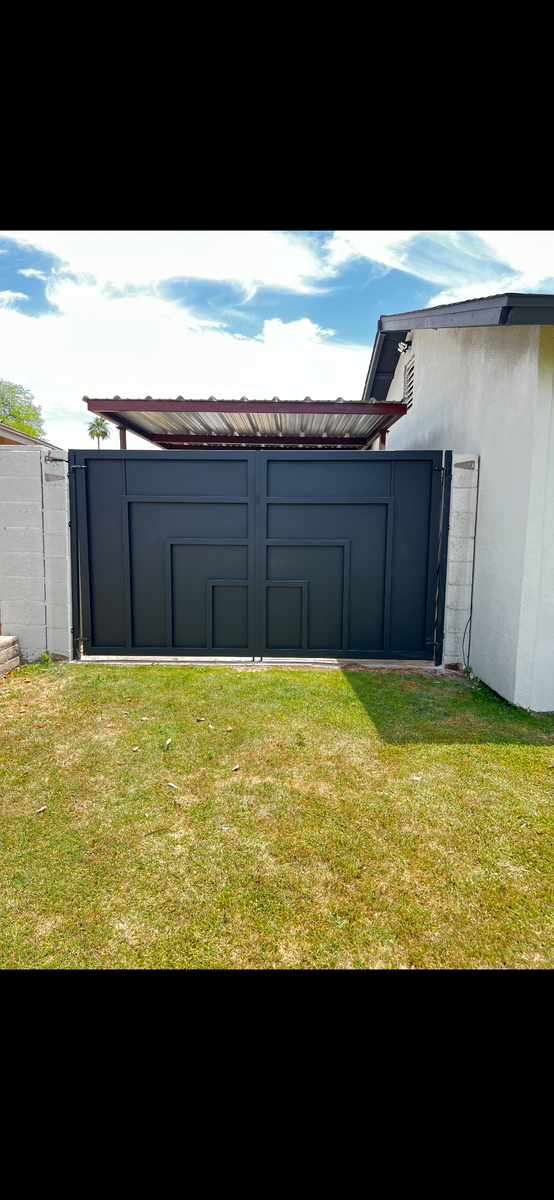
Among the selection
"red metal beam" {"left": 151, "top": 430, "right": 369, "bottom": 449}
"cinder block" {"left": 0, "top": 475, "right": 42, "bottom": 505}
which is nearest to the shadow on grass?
"cinder block" {"left": 0, "top": 475, "right": 42, "bottom": 505}

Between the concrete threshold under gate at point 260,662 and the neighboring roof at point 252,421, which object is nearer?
the concrete threshold under gate at point 260,662

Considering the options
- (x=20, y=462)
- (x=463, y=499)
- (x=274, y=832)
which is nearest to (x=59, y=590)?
(x=20, y=462)

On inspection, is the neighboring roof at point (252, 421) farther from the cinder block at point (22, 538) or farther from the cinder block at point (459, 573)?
the cinder block at point (459, 573)

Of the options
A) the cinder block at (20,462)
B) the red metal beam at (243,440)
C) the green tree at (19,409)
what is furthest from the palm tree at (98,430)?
the cinder block at (20,462)

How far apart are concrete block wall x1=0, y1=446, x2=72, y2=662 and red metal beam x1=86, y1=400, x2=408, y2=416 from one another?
0.94 metres

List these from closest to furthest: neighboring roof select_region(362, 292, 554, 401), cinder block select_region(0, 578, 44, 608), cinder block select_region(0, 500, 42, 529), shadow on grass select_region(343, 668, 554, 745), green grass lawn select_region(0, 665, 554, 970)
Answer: green grass lawn select_region(0, 665, 554, 970), neighboring roof select_region(362, 292, 554, 401), shadow on grass select_region(343, 668, 554, 745), cinder block select_region(0, 500, 42, 529), cinder block select_region(0, 578, 44, 608)

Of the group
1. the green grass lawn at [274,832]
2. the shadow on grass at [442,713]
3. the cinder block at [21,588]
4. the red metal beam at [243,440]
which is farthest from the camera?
the red metal beam at [243,440]

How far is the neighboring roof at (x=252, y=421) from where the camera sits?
613 cm

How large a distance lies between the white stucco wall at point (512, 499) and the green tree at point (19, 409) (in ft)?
116

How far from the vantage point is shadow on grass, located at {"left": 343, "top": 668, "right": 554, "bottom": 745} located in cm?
396

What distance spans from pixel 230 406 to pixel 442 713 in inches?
173

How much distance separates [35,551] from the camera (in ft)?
18.7

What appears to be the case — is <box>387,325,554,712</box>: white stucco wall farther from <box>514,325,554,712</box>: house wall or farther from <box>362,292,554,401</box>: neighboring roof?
<box>362,292,554,401</box>: neighboring roof
